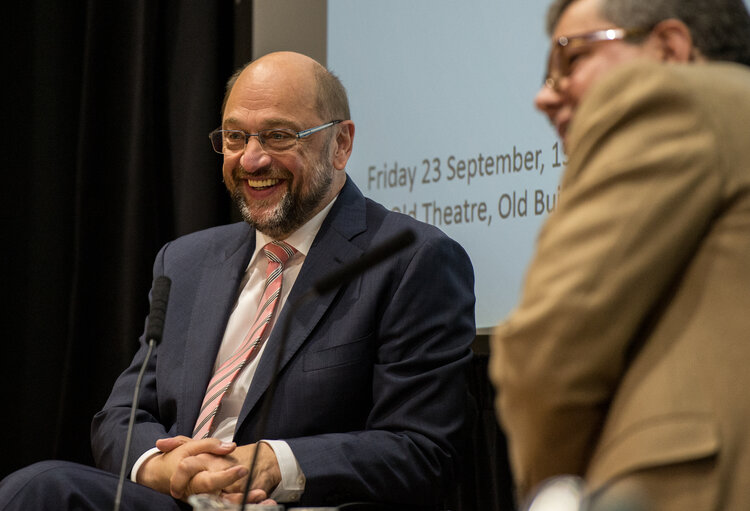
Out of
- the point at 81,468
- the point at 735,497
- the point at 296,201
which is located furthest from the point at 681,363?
the point at 296,201

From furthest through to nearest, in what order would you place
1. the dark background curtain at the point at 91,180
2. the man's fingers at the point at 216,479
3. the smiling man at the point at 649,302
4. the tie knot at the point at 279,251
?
1. the dark background curtain at the point at 91,180
2. the tie knot at the point at 279,251
3. the man's fingers at the point at 216,479
4. the smiling man at the point at 649,302

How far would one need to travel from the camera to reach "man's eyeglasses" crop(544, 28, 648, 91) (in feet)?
4.53

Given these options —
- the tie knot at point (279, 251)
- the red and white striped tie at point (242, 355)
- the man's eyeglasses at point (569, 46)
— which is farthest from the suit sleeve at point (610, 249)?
the tie knot at point (279, 251)

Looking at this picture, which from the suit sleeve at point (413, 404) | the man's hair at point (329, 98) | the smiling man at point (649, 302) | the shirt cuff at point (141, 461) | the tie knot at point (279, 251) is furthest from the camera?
the man's hair at point (329, 98)

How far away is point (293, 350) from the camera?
243cm

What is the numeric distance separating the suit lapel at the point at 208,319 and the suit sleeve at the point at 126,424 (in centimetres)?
10

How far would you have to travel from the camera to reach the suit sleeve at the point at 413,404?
2.24 metres

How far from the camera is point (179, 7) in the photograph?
405 cm

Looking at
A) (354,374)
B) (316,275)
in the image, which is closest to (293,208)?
(316,275)

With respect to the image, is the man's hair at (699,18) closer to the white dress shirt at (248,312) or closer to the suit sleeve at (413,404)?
the suit sleeve at (413,404)

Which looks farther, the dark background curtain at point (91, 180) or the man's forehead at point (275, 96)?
the dark background curtain at point (91, 180)

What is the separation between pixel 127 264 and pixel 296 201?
1.45m

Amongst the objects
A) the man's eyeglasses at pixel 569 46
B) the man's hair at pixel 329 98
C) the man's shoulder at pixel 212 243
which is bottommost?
the man's shoulder at pixel 212 243

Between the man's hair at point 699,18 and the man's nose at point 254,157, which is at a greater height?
the man's hair at point 699,18
